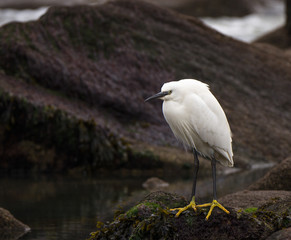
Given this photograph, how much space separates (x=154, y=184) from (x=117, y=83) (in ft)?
13.0

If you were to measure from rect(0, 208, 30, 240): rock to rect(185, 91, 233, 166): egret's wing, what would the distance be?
3061 mm

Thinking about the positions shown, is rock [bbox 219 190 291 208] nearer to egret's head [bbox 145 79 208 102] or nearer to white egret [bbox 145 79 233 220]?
white egret [bbox 145 79 233 220]

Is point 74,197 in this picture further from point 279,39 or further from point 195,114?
point 279,39

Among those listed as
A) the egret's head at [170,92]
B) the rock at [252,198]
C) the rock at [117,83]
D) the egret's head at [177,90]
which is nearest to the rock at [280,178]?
the rock at [252,198]

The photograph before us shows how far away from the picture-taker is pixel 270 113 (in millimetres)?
15391

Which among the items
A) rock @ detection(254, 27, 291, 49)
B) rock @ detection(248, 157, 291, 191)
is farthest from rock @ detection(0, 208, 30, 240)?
rock @ detection(254, 27, 291, 49)

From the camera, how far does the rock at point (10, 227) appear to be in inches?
303

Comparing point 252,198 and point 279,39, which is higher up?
point 252,198

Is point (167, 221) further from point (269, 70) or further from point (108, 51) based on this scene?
point (269, 70)

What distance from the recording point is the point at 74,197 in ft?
Answer: 33.8

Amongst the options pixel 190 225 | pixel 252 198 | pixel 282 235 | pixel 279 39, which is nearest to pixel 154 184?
pixel 252 198

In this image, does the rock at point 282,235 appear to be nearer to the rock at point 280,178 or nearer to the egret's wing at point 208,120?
the egret's wing at point 208,120

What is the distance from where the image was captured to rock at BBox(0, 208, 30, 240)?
25.2ft

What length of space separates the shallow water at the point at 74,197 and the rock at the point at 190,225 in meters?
1.86
